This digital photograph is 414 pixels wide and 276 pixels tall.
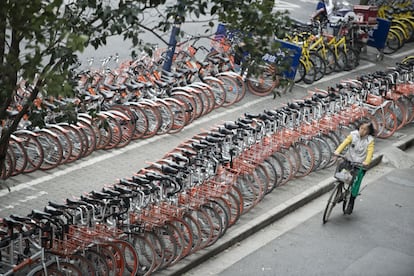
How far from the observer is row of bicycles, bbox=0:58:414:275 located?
934 cm

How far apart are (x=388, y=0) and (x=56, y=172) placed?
14.8 metres

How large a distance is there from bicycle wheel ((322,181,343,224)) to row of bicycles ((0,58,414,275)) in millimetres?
956

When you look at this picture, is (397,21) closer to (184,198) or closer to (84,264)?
(184,198)

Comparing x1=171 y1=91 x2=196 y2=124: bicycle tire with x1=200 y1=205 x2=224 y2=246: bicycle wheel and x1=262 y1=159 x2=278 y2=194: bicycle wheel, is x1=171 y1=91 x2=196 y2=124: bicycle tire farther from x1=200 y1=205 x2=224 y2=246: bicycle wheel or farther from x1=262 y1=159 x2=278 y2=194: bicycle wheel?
x1=200 y1=205 x2=224 y2=246: bicycle wheel

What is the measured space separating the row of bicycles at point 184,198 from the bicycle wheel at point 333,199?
956 millimetres

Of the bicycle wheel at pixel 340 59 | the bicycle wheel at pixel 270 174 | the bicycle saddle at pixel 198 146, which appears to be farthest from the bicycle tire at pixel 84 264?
the bicycle wheel at pixel 340 59

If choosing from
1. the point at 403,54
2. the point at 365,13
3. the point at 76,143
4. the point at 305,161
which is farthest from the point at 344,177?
the point at 403,54

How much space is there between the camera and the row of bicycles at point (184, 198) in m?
9.34

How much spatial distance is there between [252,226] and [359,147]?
1.94m

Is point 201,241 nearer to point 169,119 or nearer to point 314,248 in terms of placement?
point 314,248

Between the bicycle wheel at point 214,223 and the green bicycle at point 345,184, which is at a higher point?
the green bicycle at point 345,184

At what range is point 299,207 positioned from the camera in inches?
523

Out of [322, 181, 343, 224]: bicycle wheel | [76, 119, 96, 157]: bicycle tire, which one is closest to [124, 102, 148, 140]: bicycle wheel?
[76, 119, 96, 157]: bicycle tire

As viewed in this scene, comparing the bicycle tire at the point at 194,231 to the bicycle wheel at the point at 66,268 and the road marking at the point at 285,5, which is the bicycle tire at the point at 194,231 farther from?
the road marking at the point at 285,5
